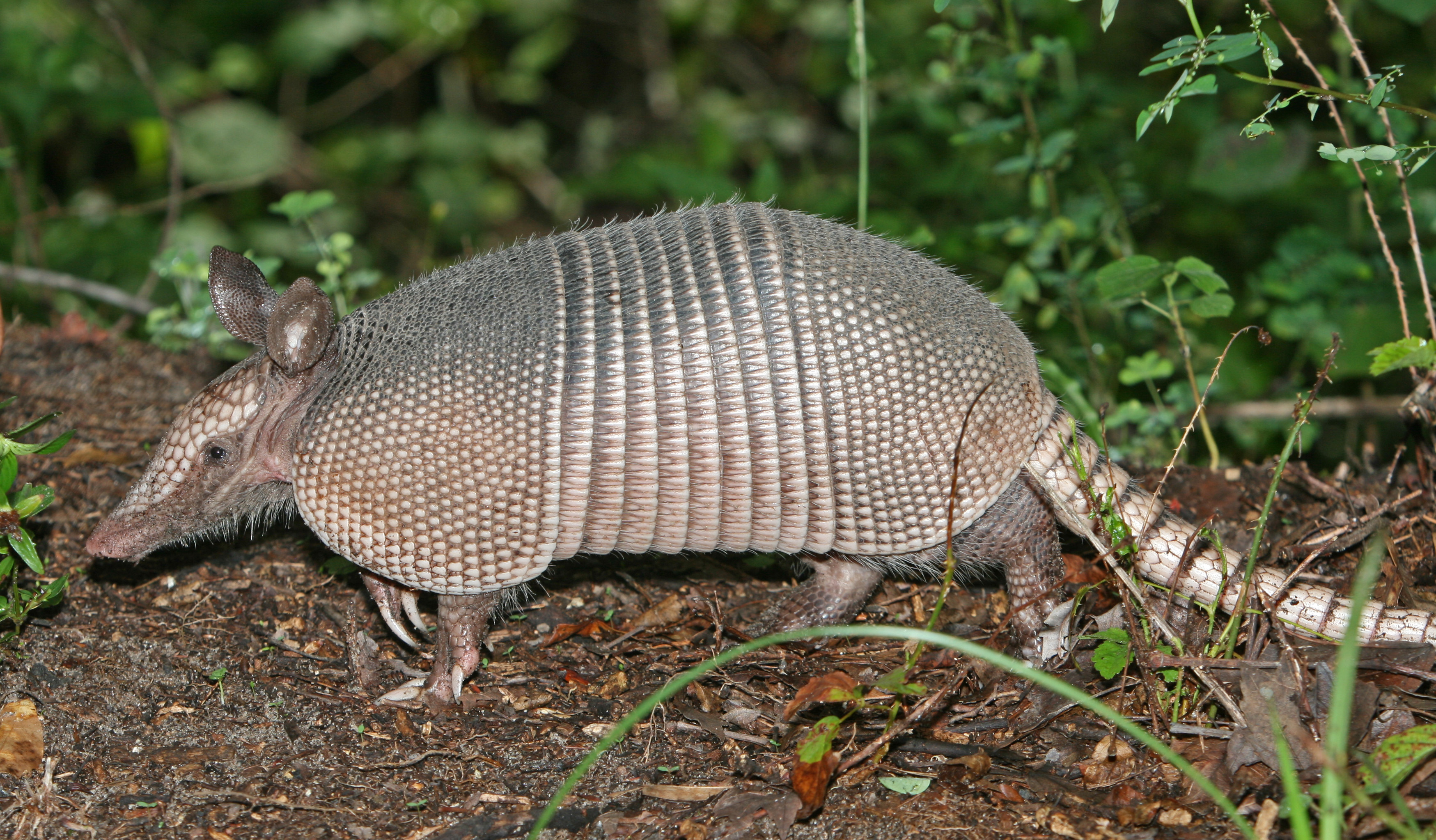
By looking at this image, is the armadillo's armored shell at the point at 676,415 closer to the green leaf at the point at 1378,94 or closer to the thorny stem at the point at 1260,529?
the thorny stem at the point at 1260,529

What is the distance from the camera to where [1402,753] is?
3.43 m

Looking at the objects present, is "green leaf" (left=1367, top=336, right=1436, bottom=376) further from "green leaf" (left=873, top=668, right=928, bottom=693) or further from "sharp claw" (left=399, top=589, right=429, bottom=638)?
"sharp claw" (left=399, top=589, right=429, bottom=638)

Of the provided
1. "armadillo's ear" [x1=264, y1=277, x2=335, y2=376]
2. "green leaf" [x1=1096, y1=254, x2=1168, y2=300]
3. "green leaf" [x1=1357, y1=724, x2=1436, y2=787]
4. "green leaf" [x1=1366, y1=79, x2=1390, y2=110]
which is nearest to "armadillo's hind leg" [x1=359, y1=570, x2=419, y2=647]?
"armadillo's ear" [x1=264, y1=277, x2=335, y2=376]

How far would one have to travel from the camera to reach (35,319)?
7.83 metres

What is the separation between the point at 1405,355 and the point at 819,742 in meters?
2.67

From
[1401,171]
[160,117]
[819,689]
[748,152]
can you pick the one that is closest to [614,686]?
[819,689]

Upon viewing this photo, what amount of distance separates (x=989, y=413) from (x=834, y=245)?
90 cm

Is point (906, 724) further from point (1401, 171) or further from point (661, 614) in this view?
point (1401, 171)

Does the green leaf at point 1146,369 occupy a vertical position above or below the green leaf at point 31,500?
above

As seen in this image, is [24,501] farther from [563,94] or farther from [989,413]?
[563,94]

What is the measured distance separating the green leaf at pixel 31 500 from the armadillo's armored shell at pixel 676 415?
3.08 feet

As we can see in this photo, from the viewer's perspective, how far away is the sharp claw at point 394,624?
473 cm

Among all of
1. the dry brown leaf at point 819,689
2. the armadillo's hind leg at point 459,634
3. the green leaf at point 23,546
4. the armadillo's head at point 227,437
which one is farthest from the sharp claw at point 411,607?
the dry brown leaf at point 819,689

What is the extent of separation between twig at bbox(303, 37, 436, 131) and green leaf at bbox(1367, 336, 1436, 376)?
36.5 feet
